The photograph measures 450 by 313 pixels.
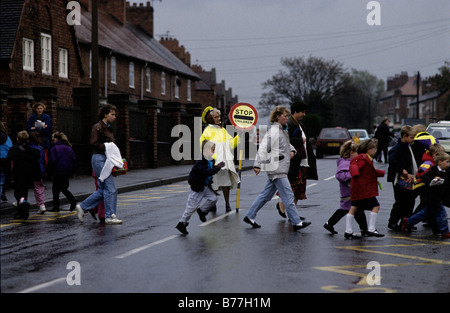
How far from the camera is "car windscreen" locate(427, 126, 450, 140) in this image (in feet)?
89.8

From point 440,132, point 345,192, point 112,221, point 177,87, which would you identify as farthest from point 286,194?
point 177,87

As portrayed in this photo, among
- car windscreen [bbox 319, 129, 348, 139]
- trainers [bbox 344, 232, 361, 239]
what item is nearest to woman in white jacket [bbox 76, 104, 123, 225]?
trainers [bbox 344, 232, 361, 239]

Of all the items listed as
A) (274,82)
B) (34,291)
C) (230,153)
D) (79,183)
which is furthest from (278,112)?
(274,82)

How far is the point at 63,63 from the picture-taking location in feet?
115

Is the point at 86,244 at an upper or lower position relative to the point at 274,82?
lower

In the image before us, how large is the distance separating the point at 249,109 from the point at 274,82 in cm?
7913

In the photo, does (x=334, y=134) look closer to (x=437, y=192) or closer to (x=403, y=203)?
(x=403, y=203)

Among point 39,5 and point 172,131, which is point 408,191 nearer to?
point 172,131

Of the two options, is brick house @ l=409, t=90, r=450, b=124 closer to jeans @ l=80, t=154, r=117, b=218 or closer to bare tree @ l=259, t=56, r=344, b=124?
bare tree @ l=259, t=56, r=344, b=124

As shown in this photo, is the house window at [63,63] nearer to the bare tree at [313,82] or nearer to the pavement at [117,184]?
the pavement at [117,184]

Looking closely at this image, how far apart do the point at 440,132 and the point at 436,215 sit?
18037 millimetres

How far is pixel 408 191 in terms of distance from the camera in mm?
11008

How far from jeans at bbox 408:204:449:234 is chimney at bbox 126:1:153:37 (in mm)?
53916
